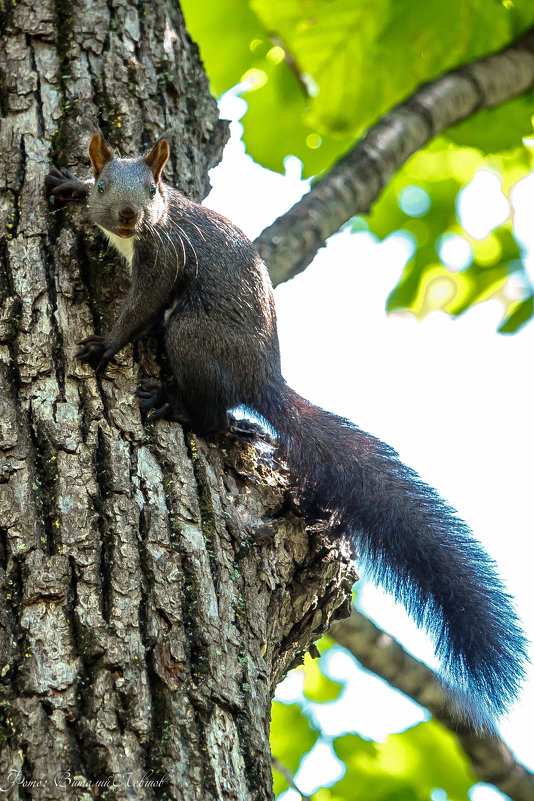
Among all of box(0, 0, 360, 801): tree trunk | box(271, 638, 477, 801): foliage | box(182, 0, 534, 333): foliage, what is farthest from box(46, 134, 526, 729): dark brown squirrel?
box(271, 638, 477, 801): foliage

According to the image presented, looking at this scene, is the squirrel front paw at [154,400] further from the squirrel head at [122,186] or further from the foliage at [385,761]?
the foliage at [385,761]

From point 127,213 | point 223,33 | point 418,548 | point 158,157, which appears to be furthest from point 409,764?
point 223,33

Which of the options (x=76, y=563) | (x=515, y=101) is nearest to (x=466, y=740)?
(x=76, y=563)

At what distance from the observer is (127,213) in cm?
343

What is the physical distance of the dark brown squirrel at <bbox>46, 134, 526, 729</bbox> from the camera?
306 centimetres

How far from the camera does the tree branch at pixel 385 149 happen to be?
4109mm

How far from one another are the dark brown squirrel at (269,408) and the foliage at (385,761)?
5.16ft

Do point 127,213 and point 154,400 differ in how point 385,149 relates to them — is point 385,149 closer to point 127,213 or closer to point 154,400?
point 127,213

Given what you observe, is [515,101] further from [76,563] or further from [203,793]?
[203,793]

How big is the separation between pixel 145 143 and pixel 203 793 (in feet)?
8.73

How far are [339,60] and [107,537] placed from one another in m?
3.26

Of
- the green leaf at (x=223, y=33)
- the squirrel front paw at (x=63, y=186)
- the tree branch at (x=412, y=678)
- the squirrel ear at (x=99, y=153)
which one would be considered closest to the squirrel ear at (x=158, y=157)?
the squirrel ear at (x=99, y=153)

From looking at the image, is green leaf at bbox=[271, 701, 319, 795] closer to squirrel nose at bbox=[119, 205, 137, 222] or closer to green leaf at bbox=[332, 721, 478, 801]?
green leaf at bbox=[332, 721, 478, 801]

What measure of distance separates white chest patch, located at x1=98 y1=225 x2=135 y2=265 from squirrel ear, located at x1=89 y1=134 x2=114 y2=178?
0.84 feet
